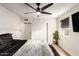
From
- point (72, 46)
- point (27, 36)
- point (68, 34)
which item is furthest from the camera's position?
point (68, 34)

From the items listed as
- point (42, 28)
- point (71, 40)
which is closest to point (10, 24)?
point (42, 28)

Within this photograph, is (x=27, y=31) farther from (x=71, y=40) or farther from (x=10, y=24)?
(x=71, y=40)

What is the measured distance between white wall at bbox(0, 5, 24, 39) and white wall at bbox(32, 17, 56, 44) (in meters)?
0.22

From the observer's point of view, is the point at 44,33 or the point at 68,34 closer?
the point at 44,33

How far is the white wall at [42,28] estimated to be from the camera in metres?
1.32

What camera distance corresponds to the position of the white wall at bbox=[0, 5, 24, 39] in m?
1.18

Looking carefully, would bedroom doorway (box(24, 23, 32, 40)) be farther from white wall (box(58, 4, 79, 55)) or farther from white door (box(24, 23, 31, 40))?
white wall (box(58, 4, 79, 55))

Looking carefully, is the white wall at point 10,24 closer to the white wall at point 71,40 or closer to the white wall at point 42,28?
the white wall at point 42,28

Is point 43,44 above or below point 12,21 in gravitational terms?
below

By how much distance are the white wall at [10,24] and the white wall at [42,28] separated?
22 centimetres

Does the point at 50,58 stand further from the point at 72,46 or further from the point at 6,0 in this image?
the point at 72,46

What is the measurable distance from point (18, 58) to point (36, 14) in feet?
2.89

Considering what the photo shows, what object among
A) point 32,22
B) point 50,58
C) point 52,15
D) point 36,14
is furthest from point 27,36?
point 50,58

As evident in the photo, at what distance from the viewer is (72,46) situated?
1.59 m
